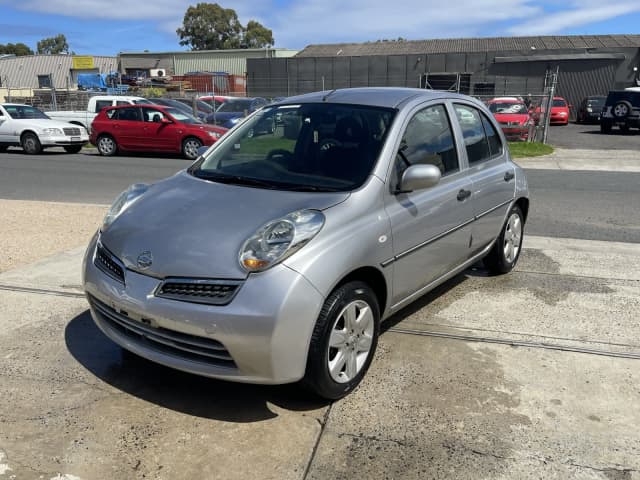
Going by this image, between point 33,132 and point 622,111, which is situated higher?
point 622,111

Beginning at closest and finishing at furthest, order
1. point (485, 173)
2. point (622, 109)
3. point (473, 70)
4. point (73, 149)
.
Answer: point (485, 173)
point (73, 149)
point (622, 109)
point (473, 70)

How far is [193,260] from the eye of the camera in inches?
116

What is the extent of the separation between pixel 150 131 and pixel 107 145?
1.69 m

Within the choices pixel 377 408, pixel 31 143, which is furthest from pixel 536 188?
pixel 31 143

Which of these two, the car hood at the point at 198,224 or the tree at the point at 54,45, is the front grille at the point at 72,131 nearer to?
the car hood at the point at 198,224

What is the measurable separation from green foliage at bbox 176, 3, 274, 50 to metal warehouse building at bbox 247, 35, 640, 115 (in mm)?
62878

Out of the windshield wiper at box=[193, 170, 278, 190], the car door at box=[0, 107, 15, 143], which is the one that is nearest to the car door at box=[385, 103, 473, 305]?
the windshield wiper at box=[193, 170, 278, 190]

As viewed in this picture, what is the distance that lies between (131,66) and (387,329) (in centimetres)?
7221

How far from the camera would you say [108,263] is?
3340 mm

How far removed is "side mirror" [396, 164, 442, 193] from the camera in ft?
11.5

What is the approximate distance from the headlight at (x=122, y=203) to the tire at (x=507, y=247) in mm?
3176

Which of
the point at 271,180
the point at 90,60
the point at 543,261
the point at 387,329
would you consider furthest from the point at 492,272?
the point at 90,60

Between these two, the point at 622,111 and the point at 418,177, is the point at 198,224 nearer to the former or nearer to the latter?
the point at 418,177

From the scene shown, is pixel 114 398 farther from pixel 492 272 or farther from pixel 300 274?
pixel 492 272
